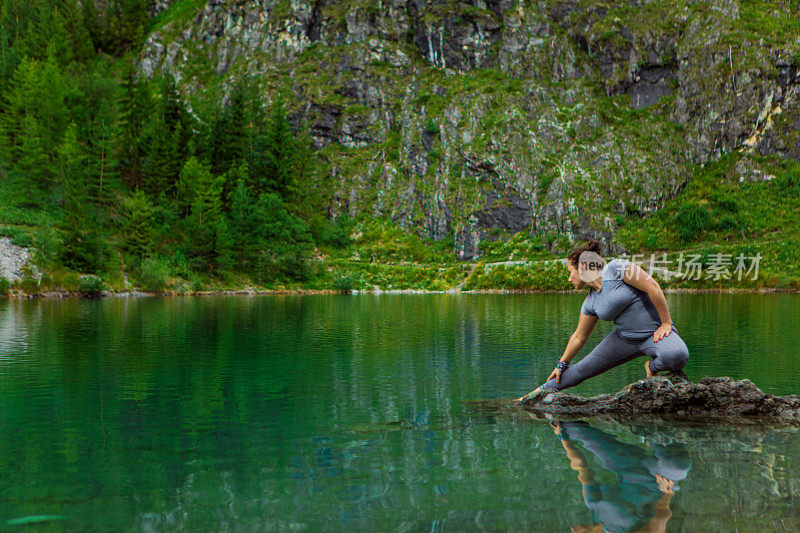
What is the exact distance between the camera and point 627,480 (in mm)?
5004

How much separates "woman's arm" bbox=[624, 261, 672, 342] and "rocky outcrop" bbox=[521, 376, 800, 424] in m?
0.81

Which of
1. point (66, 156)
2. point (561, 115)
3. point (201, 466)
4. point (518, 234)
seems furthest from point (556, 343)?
point (561, 115)

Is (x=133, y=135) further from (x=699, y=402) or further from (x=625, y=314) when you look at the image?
(x=699, y=402)

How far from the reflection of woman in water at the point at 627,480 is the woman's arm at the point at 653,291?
1702 mm

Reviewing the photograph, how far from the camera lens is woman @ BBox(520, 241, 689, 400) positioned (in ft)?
23.4

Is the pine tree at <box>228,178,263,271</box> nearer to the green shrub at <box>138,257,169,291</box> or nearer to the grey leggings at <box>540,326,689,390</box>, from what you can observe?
the green shrub at <box>138,257,169,291</box>

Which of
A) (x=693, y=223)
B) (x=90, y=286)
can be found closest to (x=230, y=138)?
(x=90, y=286)

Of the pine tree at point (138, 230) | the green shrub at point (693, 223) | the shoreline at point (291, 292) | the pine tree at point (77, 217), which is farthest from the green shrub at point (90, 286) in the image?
the green shrub at point (693, 223)

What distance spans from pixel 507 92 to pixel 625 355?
11479 cm

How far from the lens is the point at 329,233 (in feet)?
294

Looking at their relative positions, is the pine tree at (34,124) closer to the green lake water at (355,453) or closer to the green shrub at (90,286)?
the green shrub at (90,286)

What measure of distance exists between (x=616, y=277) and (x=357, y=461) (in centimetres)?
448

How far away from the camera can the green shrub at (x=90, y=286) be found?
149 ft

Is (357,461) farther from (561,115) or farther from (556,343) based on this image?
(561,115)
